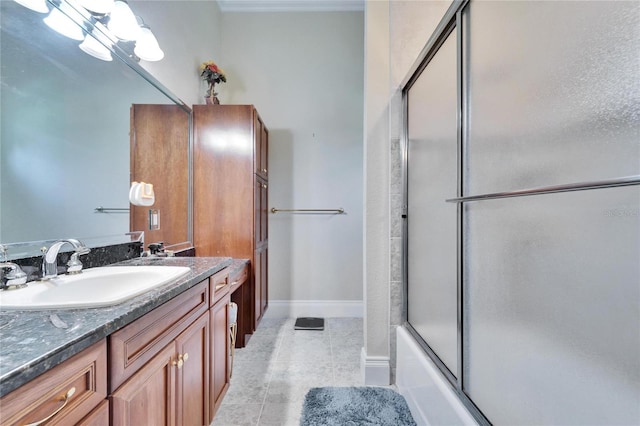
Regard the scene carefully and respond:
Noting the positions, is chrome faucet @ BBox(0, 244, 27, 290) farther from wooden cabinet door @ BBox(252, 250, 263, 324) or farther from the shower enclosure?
the shower enclosure

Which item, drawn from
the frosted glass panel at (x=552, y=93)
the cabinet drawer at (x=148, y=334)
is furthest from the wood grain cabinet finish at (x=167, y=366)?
the frosted glass panel at (x=552, y=93)

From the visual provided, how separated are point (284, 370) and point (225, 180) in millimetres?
1413

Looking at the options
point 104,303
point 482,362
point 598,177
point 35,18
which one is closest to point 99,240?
point 104,303

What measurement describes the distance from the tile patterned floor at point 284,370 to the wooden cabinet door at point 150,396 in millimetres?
627

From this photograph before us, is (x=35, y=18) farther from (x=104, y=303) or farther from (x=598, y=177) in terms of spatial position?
(x=598, y=177)

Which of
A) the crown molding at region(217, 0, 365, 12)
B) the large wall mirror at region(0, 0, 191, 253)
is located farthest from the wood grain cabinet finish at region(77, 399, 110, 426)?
the crown molding at region(217, 0, 365, 12)

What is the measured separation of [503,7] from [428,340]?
1326 mm

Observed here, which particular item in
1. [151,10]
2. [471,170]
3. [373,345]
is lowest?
[373,345]

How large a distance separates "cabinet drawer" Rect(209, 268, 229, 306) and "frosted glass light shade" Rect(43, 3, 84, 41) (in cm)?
117

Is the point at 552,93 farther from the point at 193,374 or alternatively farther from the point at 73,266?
the point at 73,266

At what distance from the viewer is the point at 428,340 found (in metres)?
1.27

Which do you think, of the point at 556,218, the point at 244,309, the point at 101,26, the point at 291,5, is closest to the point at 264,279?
the point at 244,309

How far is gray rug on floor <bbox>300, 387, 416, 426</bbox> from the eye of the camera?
1.29 meters

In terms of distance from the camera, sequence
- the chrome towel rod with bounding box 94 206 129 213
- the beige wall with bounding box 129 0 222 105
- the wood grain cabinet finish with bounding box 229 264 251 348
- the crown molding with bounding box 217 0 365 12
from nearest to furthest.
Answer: the chrome towel rod with bounding box 94 206 129 213
the beige wall with bounding box 129 0 222 105
the wood grain cabinet finish with bounding box 229 264 251 348
the crown molding with bounding box 217 0 365 12
